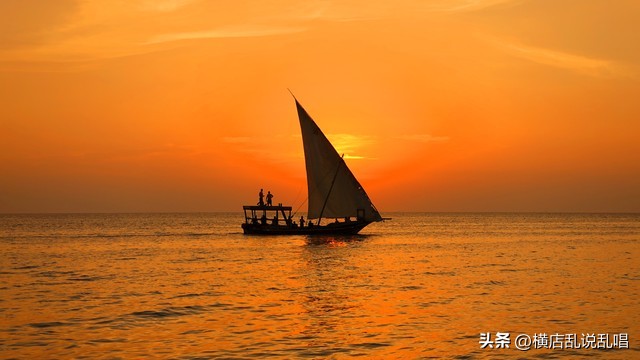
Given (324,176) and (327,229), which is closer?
(324,176)

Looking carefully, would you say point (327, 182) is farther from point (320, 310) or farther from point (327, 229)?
point (320, 310)

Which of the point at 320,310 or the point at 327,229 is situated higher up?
the point at 327,229

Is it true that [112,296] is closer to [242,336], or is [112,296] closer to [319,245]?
[242,336]

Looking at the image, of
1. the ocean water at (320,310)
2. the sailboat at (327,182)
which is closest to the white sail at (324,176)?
the sailboat at (327,182)

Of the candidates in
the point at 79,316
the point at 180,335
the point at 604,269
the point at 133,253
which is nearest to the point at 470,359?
the point at 180,335

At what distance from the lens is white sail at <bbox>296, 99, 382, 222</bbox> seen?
216 ft

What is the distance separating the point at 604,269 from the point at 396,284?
15.0m

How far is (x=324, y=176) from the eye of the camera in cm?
6594

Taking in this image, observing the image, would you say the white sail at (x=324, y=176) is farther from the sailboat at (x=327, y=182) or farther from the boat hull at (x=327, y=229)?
the boat hull at (x=327, y=229)

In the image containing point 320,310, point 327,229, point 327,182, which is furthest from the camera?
point 327,229

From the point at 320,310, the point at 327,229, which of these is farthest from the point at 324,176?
the point at 320,310

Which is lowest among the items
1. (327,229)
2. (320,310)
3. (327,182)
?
(320,310)

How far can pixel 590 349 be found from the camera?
1800 cm

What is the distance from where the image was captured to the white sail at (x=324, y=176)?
65.9 metres
